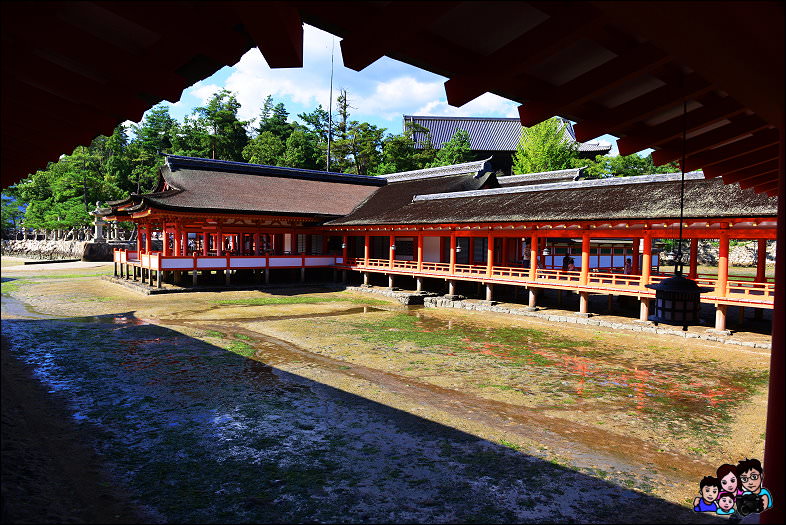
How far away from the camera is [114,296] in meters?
19.2

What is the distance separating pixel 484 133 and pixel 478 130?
2.58 feet

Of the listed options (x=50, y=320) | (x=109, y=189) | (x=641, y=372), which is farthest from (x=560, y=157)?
(x=109, y=189)

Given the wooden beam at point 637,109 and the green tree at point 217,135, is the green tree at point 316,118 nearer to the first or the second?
the green tree at point 217,135

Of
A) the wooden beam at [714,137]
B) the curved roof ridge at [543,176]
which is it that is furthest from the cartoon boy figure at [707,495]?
the curved roof ridge at [543,176]

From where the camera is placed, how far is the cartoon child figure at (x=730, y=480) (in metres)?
3.75

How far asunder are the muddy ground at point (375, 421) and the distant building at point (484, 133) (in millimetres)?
37470

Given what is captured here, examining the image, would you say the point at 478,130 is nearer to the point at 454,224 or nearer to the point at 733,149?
the point at 454,224

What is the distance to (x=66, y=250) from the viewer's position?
38.5 metres

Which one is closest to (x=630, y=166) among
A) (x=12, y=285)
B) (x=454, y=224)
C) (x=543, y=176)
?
(x=543, y=176)

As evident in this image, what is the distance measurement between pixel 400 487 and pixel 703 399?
6.01 m

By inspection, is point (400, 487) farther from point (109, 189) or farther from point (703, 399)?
point (109, 189)

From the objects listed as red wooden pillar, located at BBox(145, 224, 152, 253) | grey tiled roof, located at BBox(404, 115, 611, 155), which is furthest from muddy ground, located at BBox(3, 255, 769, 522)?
grey tiled roof, located at BBox(404, 115, 611, 155)

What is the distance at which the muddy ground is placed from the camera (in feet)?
15.0

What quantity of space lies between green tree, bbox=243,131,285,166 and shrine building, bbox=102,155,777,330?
1648cm
